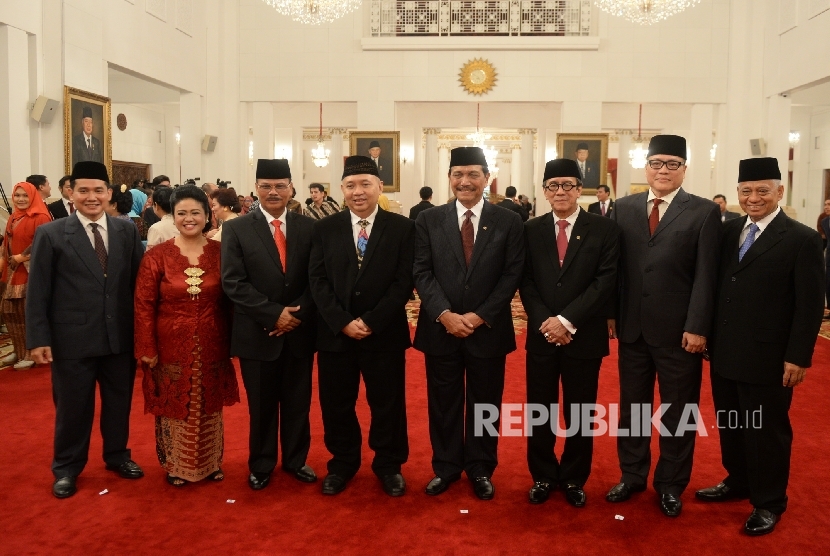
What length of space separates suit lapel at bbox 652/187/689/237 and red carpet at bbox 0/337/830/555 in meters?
1.38

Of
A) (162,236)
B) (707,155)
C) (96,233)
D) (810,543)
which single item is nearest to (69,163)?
(162,236)

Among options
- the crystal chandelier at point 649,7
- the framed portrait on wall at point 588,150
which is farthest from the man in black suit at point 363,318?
the framed portrait on wall at point 588,150

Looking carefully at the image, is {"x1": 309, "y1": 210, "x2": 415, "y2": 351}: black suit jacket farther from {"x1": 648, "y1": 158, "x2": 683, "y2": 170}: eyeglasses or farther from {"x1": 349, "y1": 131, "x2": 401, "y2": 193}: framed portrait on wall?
{"x1": 349, "y1": 131, "x2": 401, "y2": 193}: framed portrait on wall

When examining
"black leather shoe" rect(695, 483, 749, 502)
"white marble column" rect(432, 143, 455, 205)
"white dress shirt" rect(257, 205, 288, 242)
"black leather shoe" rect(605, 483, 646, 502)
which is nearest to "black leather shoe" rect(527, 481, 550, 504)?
"black leather shoe" rect(605, 483, 646, 502)

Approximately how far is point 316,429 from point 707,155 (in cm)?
1252

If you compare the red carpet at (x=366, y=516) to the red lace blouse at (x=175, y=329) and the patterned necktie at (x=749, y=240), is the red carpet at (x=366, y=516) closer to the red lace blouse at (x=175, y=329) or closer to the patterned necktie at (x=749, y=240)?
the red lace blouse at (x=175, y=329)

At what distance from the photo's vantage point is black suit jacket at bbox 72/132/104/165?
930cm

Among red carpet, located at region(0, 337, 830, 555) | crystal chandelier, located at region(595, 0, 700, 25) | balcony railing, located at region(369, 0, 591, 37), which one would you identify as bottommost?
red carpet, located at region(0, 337, 830, 555)

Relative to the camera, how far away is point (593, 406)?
342 cm

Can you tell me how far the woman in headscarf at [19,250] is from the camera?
5.81m

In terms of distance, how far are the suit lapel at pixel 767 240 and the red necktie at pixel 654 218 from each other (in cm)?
42

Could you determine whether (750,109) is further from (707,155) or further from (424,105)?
(424,105)

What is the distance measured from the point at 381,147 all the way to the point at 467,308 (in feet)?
37.5

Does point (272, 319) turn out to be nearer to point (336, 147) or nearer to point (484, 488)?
point (484, 488)
